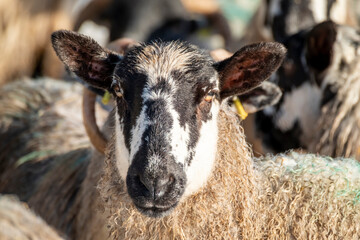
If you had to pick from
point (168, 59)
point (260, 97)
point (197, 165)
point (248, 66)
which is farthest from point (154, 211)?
point (260, 97)

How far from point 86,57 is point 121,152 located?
24.4 inches

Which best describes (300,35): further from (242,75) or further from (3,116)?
(3,116)

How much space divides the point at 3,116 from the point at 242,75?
2794 mm

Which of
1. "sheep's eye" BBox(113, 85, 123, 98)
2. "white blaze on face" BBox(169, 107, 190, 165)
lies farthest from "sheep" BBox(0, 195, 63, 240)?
"sheep's eye" BBox(113, 85, 123, 98)

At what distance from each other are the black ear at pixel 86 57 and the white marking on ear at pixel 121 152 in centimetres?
32

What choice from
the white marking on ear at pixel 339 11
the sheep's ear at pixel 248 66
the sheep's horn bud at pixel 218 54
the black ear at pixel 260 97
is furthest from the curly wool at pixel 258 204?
the white marking on ear at pixel 339 11

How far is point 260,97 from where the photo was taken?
11.8 ft

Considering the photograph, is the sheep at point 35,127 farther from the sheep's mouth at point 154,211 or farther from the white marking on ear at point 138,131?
the sheep's mouth at point 154,211

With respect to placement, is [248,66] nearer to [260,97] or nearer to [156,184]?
[260,97]

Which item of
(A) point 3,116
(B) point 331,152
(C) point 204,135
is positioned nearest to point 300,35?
(B) point 331,152

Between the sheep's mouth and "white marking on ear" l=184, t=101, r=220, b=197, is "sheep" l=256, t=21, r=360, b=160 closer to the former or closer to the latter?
"white marking on ear" l=184, t=101, r=220, b=197

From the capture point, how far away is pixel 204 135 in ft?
9.66

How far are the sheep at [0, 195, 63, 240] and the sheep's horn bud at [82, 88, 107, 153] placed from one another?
4.05 ft

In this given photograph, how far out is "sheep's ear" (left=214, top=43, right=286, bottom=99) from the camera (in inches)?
120
